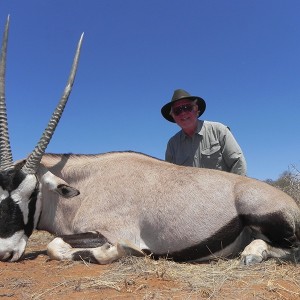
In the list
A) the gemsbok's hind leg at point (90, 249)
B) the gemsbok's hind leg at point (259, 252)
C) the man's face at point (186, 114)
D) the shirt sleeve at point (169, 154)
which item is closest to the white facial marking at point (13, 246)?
the gemsbok's hind leg at point (90, 249)

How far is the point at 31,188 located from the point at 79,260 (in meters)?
0.84

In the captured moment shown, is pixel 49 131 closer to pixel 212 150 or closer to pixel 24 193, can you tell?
pixel 24 193

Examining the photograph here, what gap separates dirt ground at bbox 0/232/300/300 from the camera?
2.49 m

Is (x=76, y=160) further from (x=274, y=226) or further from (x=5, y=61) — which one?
(x=274, y=226)

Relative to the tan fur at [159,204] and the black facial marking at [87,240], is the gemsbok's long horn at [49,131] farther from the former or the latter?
the black facial marking at [87,240]

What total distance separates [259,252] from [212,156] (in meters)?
2.45

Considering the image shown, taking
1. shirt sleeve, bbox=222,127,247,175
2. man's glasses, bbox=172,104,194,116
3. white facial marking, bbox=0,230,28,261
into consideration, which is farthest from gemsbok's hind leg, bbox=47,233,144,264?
man's glasses, bbox=172,104,194,116

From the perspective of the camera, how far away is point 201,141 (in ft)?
19.1

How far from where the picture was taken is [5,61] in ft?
14.6

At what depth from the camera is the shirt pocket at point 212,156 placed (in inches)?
226

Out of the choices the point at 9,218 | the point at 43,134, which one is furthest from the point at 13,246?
the point at 43,134

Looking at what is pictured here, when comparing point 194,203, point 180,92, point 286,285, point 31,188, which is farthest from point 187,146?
point 286,285

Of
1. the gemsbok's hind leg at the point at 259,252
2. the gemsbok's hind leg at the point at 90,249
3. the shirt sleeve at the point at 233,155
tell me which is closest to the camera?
the gemsbok's hind leg at the point at 259,252

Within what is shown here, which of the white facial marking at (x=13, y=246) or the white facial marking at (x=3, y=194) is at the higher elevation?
the white facial marking at (x=3, y=194)
